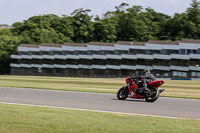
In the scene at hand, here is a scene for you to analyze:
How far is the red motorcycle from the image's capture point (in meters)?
19.0

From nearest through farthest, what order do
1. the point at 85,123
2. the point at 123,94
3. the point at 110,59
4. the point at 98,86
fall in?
the point at 85,123 < the point at 123,94 < the point at 98,86 < the point at 110,59

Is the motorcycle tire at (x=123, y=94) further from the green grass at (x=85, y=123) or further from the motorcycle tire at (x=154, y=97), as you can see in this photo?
the green grass at (x=85, y=123)

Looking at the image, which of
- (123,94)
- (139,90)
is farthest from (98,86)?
(139,90)

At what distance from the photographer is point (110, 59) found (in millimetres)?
103188

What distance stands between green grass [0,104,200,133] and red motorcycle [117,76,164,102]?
6001 millimetres

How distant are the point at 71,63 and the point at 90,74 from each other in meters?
9.48

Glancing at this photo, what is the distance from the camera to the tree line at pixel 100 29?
120062 millimetres

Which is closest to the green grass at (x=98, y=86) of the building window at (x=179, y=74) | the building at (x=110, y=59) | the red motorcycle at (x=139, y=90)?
the red motorcycle at (x=139, y=90)

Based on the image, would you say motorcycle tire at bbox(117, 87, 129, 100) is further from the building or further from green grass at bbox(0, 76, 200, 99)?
the building

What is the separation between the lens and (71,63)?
11100 cm

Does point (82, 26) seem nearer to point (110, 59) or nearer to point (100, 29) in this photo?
point (100, 29)

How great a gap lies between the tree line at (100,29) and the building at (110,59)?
7473 mm

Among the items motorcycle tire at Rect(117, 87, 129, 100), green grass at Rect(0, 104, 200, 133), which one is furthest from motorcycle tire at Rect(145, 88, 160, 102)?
green grass at Rect(0, 104, 200, 133)

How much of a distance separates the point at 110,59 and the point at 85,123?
92.0m
